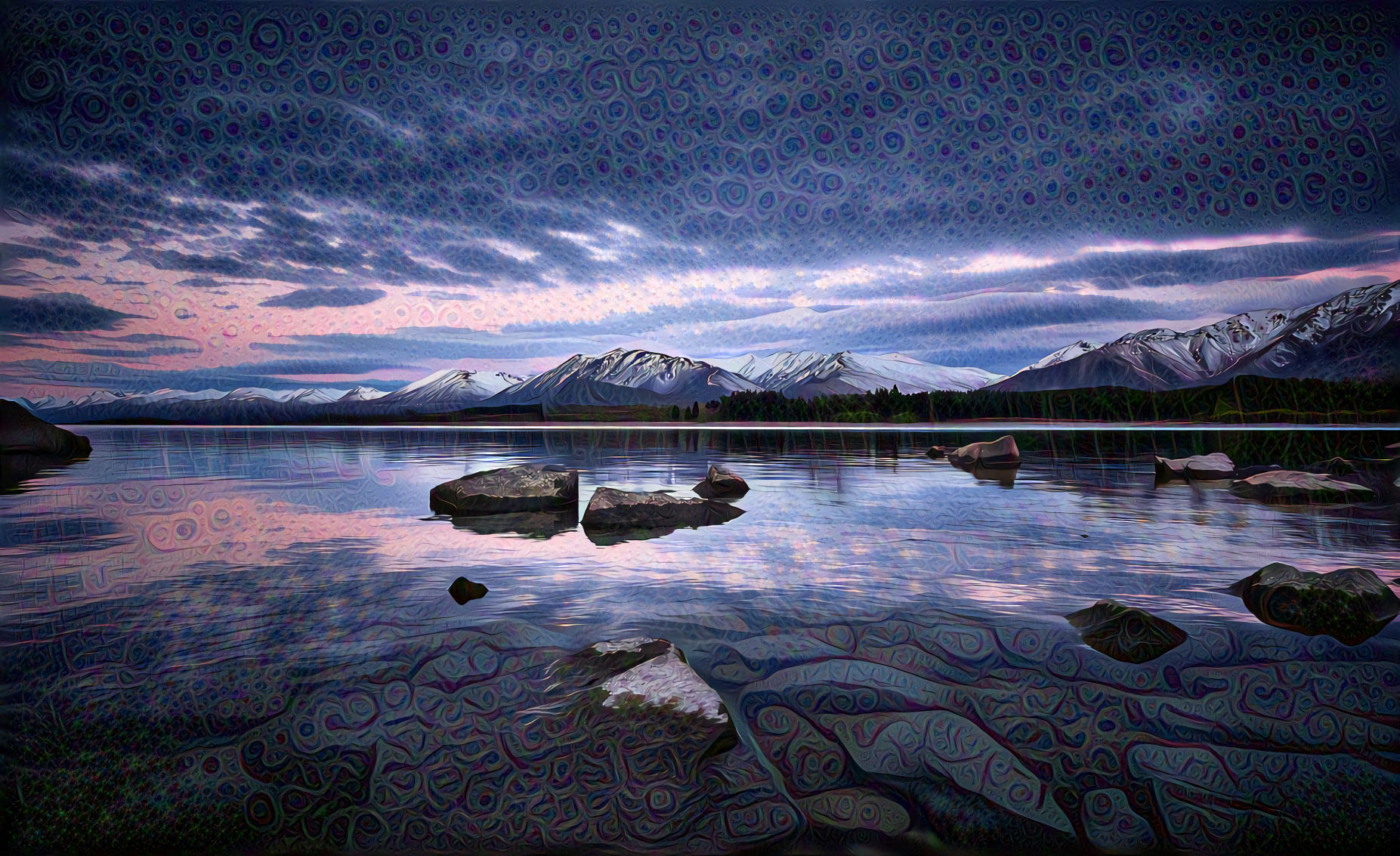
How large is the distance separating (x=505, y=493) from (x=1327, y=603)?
9.65 metres

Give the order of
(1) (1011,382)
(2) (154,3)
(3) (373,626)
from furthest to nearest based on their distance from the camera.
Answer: (1) (1011,382) → (2) (154,3) → (3) (373,626)

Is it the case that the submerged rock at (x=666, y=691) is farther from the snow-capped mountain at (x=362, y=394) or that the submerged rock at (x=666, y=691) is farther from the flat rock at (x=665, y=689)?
the snow-capped mountain at (x=362, y=394)

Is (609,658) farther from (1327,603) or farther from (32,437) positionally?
(32,437)

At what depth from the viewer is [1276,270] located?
632 centimetres

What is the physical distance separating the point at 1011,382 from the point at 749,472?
274 inches

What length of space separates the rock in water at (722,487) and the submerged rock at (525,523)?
2.72m

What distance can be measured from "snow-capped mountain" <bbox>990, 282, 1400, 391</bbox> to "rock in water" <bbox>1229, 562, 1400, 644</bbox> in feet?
8.73

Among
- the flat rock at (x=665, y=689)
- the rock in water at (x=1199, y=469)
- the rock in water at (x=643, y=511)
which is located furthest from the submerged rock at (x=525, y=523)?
the rock in water at (x=1199, y=469)

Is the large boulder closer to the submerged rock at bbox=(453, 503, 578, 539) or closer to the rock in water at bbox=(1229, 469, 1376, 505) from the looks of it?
the submerged rock at bbox=(453, 503, 578, 539)

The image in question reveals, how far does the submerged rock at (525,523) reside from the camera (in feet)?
27.0

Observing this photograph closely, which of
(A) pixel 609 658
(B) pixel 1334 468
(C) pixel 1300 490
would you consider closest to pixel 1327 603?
(A) pixel 609 658

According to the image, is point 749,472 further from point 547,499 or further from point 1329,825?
point 1329,825

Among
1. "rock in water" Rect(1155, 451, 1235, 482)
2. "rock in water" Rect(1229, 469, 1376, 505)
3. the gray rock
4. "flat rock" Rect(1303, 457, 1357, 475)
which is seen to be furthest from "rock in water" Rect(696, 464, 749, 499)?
"flat rock" Rect(1303, 457, 1357, 475)

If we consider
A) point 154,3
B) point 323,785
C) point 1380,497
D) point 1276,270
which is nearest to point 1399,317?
point 1276,270
